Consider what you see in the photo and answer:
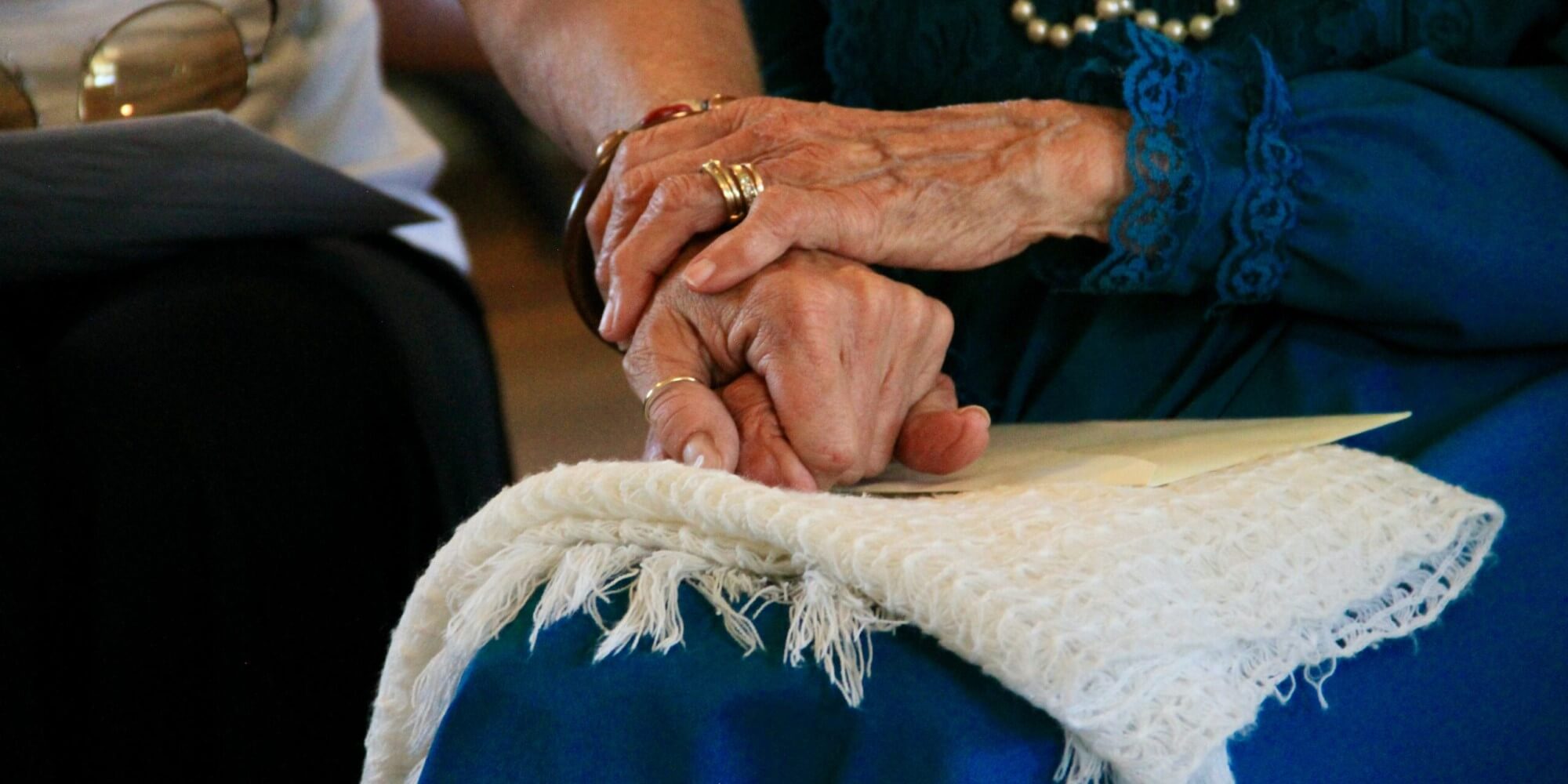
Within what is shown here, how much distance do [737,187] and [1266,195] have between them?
10.3 inches

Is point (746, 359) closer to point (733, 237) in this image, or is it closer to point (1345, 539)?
point (733, 237)

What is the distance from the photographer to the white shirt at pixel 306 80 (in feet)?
2.92

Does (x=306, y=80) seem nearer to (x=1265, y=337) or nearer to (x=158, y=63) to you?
(x=158, y=63)

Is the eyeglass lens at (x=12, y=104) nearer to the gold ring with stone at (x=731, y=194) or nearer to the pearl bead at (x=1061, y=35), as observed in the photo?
the gold ring with stone at (x=731, y=194)

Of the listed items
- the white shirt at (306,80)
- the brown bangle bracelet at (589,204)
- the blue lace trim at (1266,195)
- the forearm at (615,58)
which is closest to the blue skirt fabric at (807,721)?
the blue lace trim at (1266,195)

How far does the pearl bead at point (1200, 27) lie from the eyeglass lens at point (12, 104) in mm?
754

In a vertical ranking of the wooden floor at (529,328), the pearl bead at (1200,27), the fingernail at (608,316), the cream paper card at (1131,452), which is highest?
the pearl bead at (1200,27)

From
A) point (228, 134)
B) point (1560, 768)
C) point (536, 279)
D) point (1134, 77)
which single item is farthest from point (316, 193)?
point (536, 279)

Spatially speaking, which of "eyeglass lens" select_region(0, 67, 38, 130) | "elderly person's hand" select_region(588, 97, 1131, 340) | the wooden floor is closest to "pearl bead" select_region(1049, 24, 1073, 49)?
"elderly person's hand" select_region(588, 97, 1131, 340)

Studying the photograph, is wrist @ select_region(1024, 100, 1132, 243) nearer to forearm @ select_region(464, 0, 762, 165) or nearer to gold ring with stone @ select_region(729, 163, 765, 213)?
gold ring with stone @ select_region(729, 163, 765, 213)

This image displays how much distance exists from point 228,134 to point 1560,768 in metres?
0.72

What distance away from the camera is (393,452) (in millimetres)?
816

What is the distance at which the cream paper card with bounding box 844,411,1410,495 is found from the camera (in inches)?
21.2

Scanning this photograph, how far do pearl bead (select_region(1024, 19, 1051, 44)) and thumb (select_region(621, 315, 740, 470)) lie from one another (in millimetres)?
304
